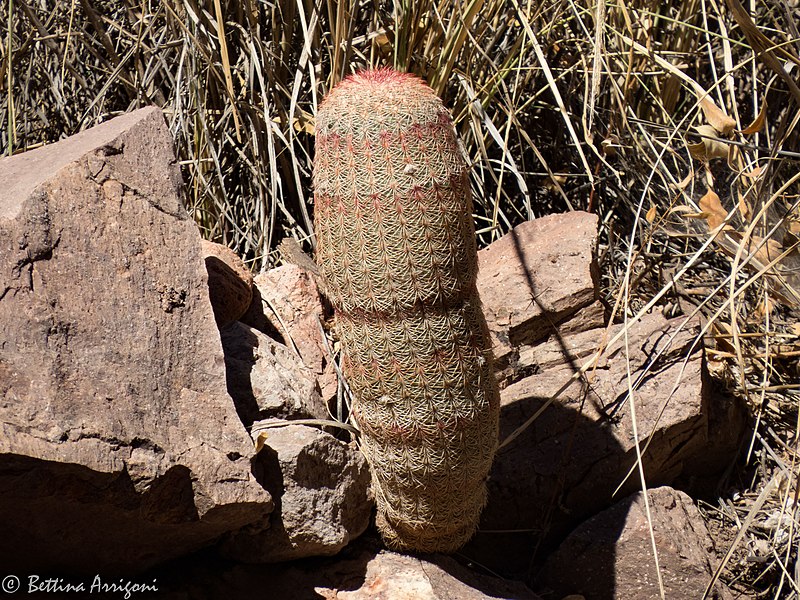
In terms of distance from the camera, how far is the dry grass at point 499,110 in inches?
106

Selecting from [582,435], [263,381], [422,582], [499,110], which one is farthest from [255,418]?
[499,110]

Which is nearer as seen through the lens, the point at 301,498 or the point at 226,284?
the point at 301,498

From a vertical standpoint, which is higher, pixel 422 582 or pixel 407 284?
pixel 407 284

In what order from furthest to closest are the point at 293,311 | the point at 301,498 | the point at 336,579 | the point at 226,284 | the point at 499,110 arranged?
the point at 499,110 → the point at 293,311 → the point at 226,284 → the point at 336,579 → the point at 301,498

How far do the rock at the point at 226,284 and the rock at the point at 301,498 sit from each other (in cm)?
40

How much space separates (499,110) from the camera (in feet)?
10.3

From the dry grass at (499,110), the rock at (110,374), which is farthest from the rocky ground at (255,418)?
the dry grass at (499,110)

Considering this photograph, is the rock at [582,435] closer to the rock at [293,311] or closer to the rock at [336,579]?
the rock at [336,579]

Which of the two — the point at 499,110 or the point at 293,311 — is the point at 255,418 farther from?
the point at 499,110

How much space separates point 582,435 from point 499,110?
3.97 feet

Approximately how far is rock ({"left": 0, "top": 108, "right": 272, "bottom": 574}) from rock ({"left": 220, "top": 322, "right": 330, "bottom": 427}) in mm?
225

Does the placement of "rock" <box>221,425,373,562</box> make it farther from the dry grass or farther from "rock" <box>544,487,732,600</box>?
the dry grass

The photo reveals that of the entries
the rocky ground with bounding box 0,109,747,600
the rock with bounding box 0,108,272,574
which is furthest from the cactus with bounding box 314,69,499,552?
the rock with bounding box 0,108,272,574

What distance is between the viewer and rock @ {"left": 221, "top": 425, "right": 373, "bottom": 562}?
2062 mm
